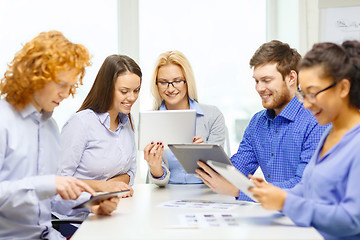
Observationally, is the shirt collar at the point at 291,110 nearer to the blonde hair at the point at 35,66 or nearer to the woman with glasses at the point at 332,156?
the woman with glasses at the point at 332,156

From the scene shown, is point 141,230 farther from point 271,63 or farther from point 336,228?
point 271,63

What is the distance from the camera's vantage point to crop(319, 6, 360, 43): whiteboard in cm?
407


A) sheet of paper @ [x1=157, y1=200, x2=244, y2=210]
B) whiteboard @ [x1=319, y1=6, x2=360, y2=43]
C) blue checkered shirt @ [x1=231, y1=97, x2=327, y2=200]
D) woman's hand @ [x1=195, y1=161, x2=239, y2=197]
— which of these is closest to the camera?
sheet of paper @ [x1=157, y1=200, x2=244, y2=210]

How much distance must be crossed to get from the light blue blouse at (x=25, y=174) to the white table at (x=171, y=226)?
24 centimetres

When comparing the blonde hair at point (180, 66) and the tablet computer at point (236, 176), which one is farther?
the blonde hair at point (180, 66)

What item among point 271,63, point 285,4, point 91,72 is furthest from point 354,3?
point 91,72

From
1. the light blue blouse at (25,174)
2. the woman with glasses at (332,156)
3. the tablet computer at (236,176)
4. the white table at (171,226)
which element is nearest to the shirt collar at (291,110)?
the white table at (171,226)

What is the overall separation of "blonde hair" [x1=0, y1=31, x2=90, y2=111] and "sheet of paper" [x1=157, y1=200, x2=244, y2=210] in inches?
29.3

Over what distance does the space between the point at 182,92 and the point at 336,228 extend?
163cm

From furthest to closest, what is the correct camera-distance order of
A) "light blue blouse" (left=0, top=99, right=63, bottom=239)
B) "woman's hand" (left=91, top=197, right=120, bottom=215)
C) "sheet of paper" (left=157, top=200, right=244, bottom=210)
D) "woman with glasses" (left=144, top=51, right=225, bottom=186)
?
"woman with glasses" (left=144, top=51, right=225, bottom=186) → "sheet of paper" (left=157, top=200, right=244, bottom=210) → "woman's hand" (left=91, top=197, right=120, bottom=215) → "light blue blouse" (left=0, top=99, right=63, bottom=239)

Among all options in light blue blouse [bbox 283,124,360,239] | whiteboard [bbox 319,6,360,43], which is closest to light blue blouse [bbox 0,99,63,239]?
light blue blouse [bbox 283,124,360,239]

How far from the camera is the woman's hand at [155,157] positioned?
2.51 m

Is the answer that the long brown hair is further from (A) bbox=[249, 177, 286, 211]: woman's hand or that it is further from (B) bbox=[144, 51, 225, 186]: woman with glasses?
(A) bbox=[249, 177, 286, 211]: woman's hand

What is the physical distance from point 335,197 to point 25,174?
1204 mm
